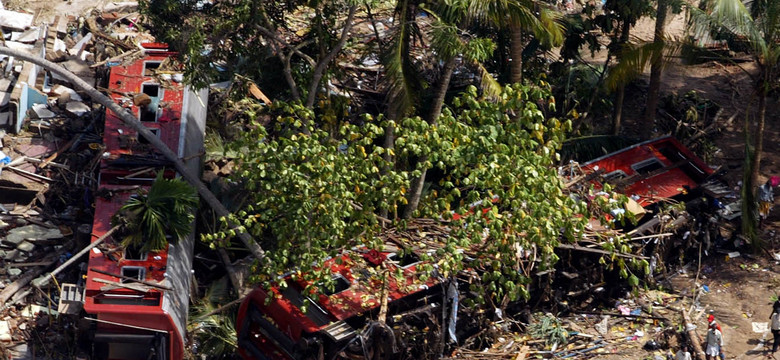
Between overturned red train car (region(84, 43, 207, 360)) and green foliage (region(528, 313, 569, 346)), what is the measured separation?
205 inches

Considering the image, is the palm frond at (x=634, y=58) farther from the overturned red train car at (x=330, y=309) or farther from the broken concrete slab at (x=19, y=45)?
the broken concrete slab at (x=19, y=45)

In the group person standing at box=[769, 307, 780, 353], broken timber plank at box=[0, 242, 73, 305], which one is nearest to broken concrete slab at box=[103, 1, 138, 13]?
broken timber plank at box=[0, 242, 73, 305]

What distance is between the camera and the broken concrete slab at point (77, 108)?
65.8 feet

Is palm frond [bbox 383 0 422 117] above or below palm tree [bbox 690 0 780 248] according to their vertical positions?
below

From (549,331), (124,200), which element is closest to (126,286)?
(124,200)

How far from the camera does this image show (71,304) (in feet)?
53.8

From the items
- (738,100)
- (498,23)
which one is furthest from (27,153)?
(738,100)

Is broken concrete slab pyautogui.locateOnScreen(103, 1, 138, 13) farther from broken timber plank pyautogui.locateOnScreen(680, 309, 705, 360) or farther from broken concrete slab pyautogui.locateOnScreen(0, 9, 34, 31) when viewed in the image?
broken timber plank pyautogui.locateOnScreen(680, 309, 705, 360)

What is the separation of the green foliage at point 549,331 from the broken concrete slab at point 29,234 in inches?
305

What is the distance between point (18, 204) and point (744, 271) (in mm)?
12117

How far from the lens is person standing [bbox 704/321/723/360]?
15445mm

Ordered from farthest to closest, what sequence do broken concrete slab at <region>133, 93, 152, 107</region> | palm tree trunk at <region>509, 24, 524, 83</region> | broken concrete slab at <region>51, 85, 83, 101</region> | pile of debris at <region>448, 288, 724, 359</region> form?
broken concrete slab at <region>51, 85, 83, 101</region>, broken concrete slab at <region>133, 93, 152, 107</region>, palm tree trunk at <region>509, 24, 524, 83</region>, pile of debris at <region>448, 288, 724, 359</region>

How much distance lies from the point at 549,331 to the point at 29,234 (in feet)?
27.7

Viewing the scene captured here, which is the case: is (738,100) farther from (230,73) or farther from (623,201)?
(230,73)
